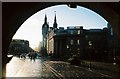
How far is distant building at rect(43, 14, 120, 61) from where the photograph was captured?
4994 cm

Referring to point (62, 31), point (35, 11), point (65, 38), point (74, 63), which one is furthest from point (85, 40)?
point (35, 11)

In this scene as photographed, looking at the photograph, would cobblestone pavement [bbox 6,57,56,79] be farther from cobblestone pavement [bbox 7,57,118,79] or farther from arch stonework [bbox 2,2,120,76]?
arch stonework [bbox 2,2,120,76]

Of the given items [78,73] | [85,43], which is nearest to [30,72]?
[78,73]

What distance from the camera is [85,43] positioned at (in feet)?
235

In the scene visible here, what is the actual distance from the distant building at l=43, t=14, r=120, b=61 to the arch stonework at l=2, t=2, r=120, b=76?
108 ft

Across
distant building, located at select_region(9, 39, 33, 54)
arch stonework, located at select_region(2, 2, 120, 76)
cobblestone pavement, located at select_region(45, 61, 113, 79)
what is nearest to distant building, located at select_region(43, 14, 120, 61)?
distant building, located at select_region(9, 39, 33, 54)

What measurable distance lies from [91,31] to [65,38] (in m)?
14.8

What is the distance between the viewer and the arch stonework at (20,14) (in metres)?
8.02

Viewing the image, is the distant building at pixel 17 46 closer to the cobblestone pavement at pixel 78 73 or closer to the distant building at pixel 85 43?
the distant building at pixel 85 43

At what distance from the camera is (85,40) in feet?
241

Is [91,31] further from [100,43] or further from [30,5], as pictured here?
[30,5]

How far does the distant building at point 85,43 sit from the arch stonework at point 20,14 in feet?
108

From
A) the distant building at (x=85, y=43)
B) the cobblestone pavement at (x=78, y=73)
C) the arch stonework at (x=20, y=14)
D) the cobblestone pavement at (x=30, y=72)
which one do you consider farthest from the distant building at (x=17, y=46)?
the arch stonework at (x=20, y=14)

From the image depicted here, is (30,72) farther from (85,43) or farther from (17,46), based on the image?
(17,46)
